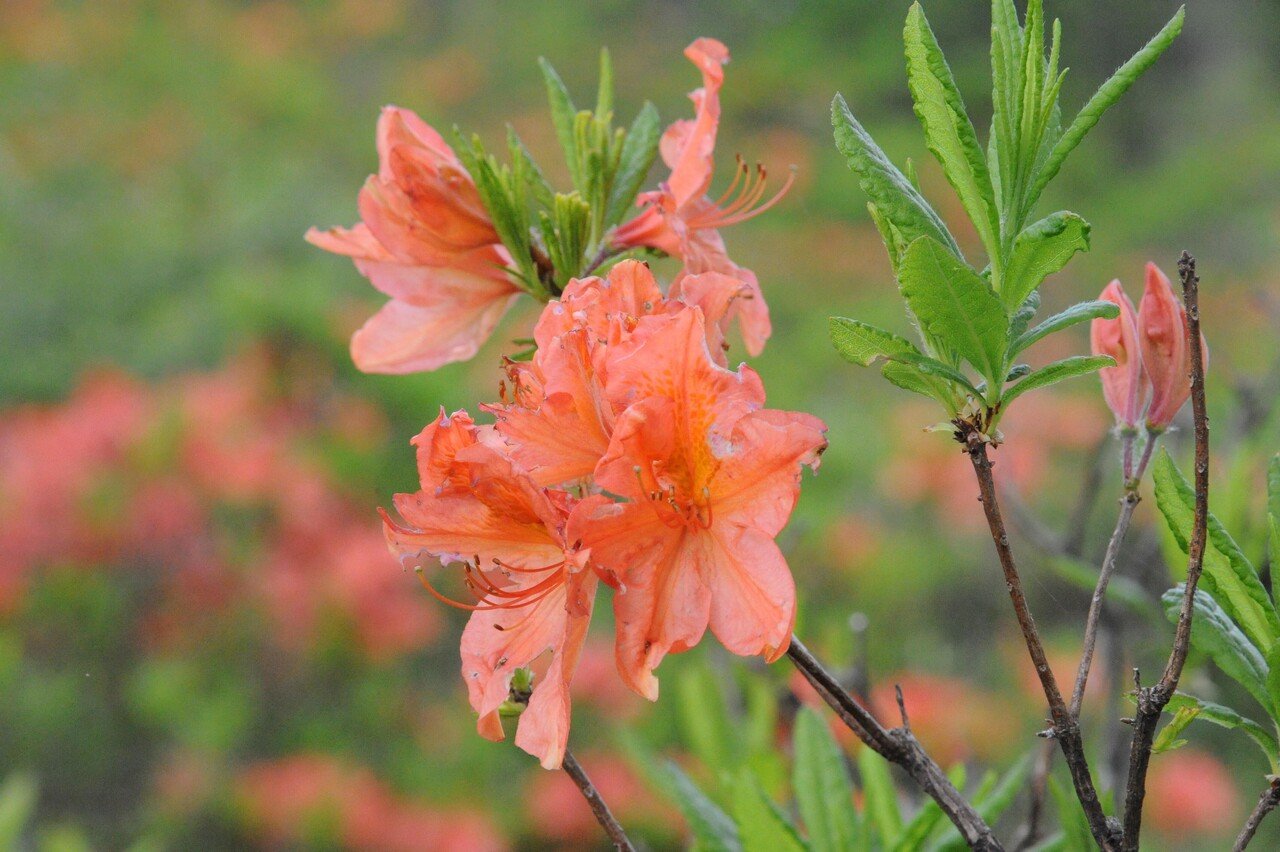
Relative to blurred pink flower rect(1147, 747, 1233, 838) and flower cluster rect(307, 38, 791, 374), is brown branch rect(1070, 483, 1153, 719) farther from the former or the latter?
blurred pink flower rect(1147, 747, 1233, 838)

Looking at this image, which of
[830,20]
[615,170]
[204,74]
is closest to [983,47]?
Answer: [830,20]

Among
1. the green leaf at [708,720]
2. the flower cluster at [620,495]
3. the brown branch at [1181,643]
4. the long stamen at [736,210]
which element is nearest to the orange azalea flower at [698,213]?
the long stamen at [736,210]

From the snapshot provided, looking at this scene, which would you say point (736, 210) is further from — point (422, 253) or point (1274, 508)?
point (1274, 508)

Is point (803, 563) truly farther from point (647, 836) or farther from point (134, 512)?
point (134, 512)

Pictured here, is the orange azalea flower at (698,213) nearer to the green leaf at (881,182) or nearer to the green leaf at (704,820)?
the green leaf at (881,182)

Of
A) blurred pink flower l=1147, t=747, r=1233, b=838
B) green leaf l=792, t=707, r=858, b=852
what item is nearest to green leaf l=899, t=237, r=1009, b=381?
green leaf l=792, t=707, r=858, b=852

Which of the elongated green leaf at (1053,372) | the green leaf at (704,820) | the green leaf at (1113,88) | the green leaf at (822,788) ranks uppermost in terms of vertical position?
the green leaf at (1113,88)
